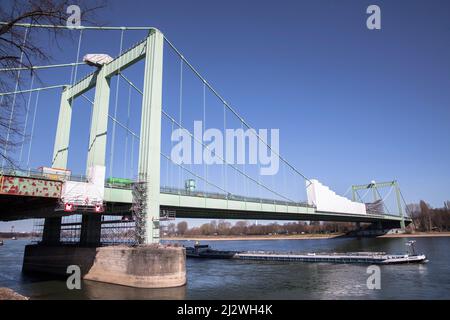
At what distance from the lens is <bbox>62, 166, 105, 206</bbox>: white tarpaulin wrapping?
2848cm

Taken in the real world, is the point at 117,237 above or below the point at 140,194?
below

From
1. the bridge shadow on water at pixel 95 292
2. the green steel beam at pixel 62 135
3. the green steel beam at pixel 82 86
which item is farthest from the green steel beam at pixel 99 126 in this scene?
the bridge shadow on water at pixel 95 292

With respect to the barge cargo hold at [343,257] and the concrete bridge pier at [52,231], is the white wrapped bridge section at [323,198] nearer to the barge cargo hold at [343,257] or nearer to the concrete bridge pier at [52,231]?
the barge cargo hold at [343,257]

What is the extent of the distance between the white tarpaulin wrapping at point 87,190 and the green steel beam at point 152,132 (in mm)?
3861

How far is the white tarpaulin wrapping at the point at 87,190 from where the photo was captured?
1121 inches

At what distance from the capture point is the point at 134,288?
2806cm

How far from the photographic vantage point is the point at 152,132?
3247cm

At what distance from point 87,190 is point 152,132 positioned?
780cm

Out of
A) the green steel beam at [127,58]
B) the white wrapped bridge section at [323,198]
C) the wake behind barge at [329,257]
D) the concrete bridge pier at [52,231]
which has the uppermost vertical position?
the green steel beam at [127,58]

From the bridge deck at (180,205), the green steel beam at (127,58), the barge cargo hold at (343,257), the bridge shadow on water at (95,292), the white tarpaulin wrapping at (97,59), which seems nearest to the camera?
the bridge shadow on water at (95,292)

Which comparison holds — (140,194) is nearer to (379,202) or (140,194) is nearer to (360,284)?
(360,284)

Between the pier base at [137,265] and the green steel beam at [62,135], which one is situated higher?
the green steel beam at [62,135]
